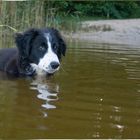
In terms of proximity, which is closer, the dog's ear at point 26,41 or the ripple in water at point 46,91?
the ripple in water at point 46,91

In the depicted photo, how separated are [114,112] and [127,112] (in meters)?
0.15

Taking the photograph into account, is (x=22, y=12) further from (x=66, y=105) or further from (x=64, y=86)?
(x=66, y=105)

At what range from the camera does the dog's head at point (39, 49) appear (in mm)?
8762

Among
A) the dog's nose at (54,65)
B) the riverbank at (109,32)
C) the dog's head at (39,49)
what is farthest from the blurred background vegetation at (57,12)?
the dog's nose at (54,65)

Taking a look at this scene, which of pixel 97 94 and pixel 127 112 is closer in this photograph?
pixel 127 112

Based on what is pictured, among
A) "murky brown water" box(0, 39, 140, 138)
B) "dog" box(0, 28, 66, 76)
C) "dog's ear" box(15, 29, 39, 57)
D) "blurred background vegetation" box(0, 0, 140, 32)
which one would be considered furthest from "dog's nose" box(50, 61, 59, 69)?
"blurred background vegetation" box(0, 0, 140, 32)

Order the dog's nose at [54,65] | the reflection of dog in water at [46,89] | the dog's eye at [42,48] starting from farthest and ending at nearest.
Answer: the dog's eye at [42,48] < the dog's nose at [54,65] < the reflection of dog in water at [46,89]

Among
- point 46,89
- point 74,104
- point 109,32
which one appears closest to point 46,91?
point 46,89

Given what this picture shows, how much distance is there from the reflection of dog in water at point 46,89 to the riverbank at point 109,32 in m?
13.7

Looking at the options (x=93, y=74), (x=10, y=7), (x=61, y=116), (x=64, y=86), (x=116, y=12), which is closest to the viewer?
(x=61, y=116)

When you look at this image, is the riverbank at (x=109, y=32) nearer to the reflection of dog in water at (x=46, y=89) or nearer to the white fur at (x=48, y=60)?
the white fur at (x=48, y=60)

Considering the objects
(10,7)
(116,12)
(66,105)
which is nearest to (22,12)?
(10,7)

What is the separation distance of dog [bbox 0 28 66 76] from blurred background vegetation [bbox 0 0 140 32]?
606cm

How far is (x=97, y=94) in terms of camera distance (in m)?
7.43
